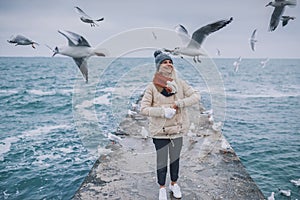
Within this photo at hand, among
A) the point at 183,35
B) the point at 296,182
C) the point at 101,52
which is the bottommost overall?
the point at 296,182

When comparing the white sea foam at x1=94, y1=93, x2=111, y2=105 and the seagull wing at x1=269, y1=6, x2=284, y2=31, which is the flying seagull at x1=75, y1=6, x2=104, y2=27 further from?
the white sea foam at x1=94, y1=93, x2=111, y2=105

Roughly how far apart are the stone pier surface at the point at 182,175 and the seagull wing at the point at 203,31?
1933 mm

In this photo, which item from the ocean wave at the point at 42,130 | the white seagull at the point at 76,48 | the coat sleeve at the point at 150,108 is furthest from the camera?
the ocean wave at the point at 42,130

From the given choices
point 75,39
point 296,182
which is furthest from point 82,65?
point 296,182

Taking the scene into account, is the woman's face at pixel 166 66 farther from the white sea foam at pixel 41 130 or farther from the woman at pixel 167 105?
the white sea foam at pixel 41 130

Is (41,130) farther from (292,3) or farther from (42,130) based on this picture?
(292,3)

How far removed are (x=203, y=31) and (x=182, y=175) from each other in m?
2.16

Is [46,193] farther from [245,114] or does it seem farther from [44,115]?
[245,114]

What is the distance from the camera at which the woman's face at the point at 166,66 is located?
319cm

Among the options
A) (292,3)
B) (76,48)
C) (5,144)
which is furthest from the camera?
(5,144)

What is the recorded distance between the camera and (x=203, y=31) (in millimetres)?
4270

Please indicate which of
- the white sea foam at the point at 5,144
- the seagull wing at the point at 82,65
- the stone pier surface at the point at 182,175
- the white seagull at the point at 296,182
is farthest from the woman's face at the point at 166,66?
the white sea foam at the point at 5,144

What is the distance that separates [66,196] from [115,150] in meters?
1.95

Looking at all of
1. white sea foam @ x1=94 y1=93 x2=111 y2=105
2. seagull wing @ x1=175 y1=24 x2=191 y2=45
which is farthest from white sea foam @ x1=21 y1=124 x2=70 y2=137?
seagull wing @ x1=175 y1=24 x2=191 y2=45
